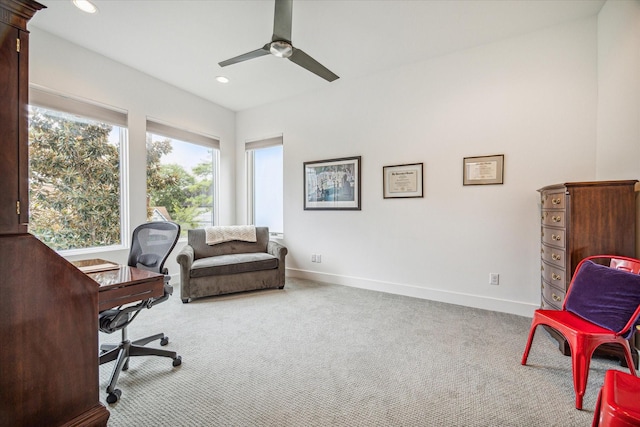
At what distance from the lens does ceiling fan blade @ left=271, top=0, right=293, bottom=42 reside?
214 centimetres

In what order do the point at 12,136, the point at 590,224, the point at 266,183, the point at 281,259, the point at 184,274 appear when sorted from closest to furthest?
the point at 12,136 → the point at 590,224 → the point at 184,274 → the point at 281,259 → the point at 266,183

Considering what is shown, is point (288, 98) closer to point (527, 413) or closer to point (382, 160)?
point (382, 160)

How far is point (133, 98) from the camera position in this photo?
360 centimetres

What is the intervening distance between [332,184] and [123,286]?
2.97 metres

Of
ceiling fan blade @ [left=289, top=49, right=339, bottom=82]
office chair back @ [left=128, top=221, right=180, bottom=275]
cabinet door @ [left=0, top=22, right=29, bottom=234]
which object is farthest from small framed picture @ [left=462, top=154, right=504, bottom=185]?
cabinet door @ [left=0, top=22, right=29, bottom=234]

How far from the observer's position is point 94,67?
3217 mm

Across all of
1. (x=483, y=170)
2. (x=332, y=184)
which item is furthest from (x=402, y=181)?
(x=332, y=184)

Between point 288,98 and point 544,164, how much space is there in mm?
3516

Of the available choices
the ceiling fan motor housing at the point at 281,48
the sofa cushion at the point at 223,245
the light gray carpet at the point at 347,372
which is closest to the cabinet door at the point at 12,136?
the light gray carpet at the point at 347,372

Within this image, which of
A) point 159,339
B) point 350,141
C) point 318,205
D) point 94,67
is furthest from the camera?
point 318,205

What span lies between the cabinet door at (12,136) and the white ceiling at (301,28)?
177 centimetres

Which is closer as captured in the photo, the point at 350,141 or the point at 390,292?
the point at 390,292

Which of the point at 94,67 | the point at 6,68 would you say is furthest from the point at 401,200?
the point at 94,67

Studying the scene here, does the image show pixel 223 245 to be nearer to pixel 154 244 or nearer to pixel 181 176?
pixel 181 176
